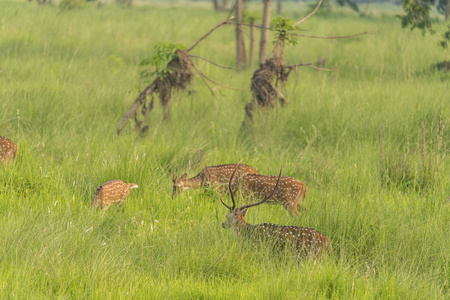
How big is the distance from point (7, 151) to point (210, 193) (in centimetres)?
225

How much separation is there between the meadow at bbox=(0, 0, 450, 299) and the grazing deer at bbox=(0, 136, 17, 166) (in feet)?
0.38

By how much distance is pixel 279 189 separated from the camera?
5.56 m

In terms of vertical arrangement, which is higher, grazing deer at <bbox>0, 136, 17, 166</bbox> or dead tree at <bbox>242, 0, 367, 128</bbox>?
dead tree at <bbox>242, 0, 367, 128</bbox>

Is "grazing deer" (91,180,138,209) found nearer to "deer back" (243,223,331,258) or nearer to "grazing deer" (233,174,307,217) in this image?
"grazing deer" (233,174,307,217)

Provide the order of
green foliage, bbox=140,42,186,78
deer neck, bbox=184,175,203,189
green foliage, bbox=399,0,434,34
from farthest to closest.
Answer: green foliage, bbox=399,0,434,34 → green foliage, bbox=140,42,186,78 → deer neck, bbox=184,175,203,189

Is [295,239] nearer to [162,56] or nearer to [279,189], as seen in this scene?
[279,189]

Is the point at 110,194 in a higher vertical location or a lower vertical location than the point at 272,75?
lower

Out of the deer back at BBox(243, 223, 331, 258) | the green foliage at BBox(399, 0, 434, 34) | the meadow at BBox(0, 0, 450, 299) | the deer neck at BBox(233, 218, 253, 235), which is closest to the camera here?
the meadow at BBox(0, 0, 450, 299)

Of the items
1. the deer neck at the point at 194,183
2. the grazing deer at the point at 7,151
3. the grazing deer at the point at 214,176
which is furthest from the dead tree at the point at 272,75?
the grazing deer at the point at 7,151

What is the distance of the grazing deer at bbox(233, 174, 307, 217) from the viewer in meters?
5.49

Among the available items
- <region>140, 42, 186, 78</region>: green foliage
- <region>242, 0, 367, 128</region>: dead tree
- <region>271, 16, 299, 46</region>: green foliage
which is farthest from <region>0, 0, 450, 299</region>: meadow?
<region>271, 16, 299, 46</region>: green foliage

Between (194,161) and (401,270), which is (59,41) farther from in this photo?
(401,270)

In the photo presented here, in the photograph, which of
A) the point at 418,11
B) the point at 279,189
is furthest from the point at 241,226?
the point at 418,11


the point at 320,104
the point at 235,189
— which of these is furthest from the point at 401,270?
the point at 320,104
